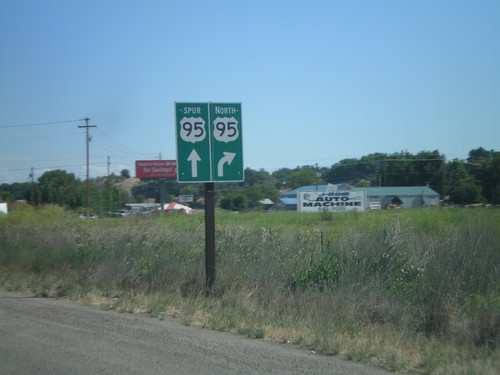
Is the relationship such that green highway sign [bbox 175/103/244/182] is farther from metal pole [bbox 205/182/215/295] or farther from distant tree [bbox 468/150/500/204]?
distant tree [bbox 468/150/500/204]

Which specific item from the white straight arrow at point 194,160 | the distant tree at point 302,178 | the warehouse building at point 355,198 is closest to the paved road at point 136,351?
the white straight arrow at point 194,160

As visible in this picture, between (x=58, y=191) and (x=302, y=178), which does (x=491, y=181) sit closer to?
(x=58, y=191)

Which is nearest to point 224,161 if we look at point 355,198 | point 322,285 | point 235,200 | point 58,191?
point 322,285

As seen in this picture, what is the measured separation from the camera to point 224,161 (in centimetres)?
1183

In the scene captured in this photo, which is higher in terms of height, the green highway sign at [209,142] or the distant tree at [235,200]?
the green highway sign at [209,142]

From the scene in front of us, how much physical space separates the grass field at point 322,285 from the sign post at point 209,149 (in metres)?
Answer: 1.42

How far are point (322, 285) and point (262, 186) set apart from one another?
57.8m

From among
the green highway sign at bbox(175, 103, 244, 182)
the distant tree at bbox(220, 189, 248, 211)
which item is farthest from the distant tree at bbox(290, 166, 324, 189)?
the green highway sign at bbox(175, 103, 244, 182)

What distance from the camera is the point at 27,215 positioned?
94.7 feet

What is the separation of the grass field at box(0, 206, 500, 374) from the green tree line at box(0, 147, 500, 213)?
11.0 m

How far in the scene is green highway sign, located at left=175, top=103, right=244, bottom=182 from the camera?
11625 mm

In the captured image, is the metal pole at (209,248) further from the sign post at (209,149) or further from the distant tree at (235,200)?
the distant tree at (235,200)

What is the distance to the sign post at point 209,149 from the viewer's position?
1159cm

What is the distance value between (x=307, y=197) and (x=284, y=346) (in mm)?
58814
